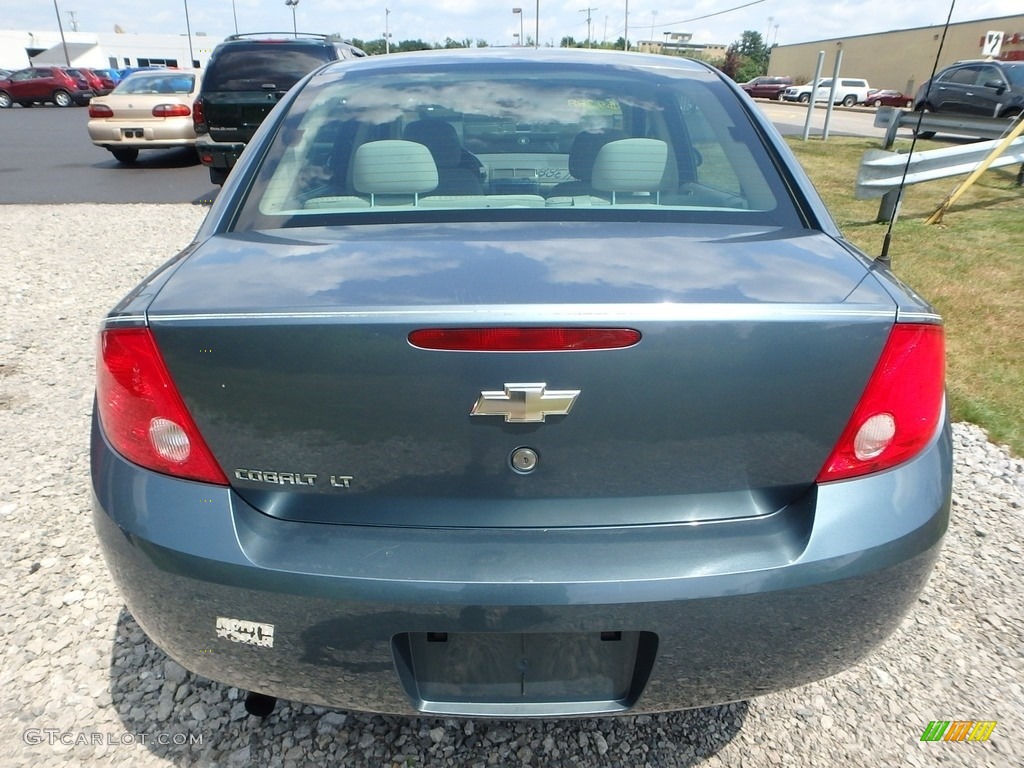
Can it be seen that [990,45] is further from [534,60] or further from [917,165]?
[534,60]

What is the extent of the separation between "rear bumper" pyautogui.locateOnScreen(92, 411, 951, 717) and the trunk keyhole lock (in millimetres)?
127

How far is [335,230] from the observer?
5.88ft

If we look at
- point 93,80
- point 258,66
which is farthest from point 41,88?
point 258,66

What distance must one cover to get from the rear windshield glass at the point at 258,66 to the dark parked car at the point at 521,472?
8.79 meters

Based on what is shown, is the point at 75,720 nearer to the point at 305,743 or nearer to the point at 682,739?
the point at 305,743

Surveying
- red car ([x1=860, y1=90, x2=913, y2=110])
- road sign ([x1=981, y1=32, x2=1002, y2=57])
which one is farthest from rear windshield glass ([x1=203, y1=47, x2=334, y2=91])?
red car ([x1=860, y1=90, x2=913, y2=110])

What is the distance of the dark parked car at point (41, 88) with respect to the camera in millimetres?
30219

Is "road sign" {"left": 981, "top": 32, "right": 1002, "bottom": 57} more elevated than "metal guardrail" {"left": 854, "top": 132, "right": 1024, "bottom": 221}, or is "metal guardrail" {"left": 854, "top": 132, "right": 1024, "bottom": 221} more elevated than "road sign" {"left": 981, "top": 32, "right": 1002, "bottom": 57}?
"road sign" {"left": 981, "top": 32, "right": 1002, "bottom": 57}

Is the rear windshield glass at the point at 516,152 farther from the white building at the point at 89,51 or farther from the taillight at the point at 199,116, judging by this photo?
the white building at the point at 89,51

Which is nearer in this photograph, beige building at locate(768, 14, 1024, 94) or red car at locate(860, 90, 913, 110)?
red car at locate(860, 90, 913, 110)

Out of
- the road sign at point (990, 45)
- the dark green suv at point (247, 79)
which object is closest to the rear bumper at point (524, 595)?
the road sign at point (990, 45)

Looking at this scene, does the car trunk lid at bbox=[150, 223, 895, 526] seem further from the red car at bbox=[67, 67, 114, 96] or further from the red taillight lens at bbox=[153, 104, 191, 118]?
Result: the red car at bbox=[67, 67, 114, 96]

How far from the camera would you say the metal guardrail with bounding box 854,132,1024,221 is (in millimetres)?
7160

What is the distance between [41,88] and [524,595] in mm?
37313
